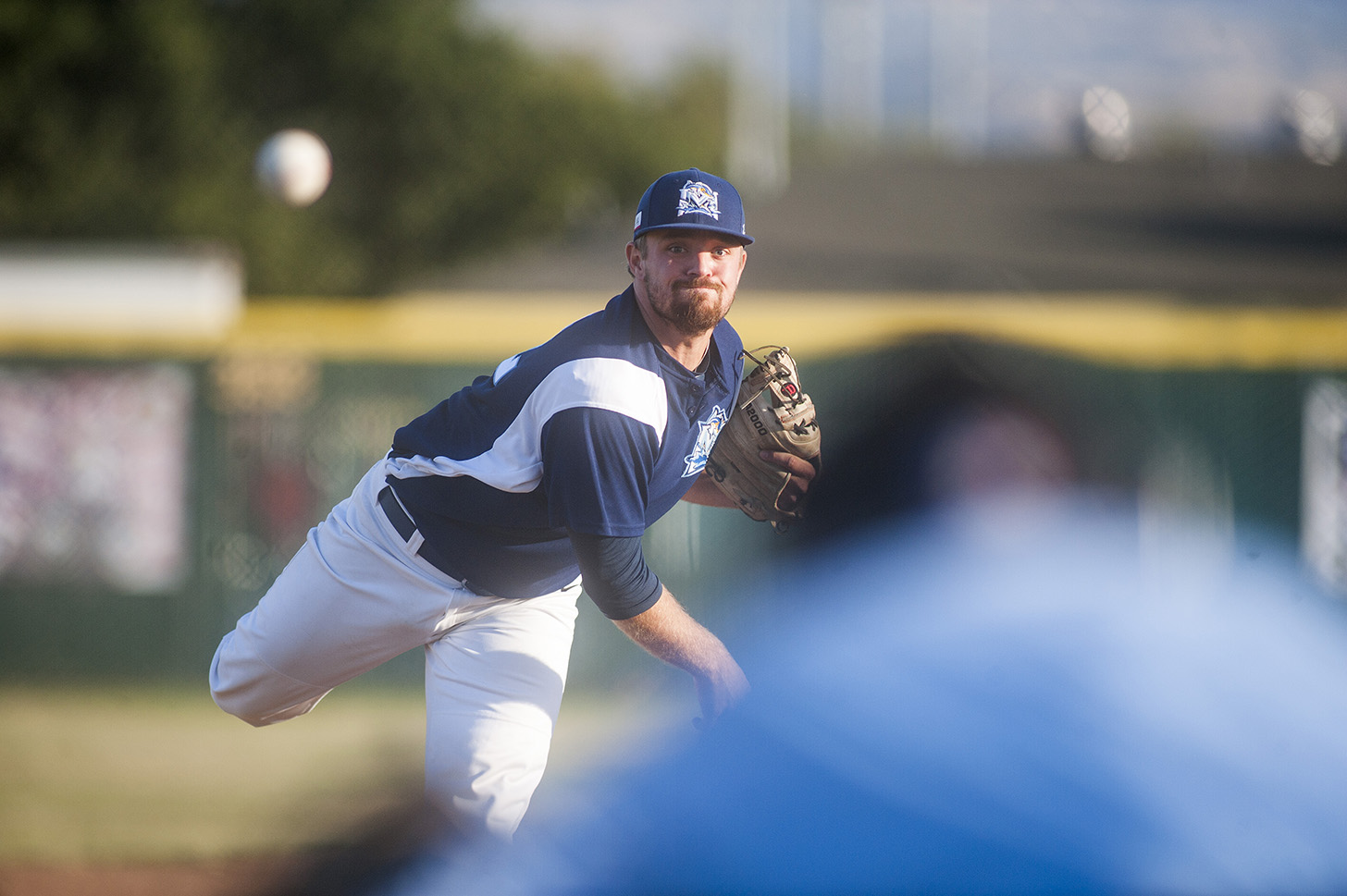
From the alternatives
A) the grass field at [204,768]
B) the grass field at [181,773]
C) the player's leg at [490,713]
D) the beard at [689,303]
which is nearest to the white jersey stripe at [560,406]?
the beard at [689,303]

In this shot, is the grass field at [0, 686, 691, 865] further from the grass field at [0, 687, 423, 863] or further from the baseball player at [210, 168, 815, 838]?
the baseball player at [210, 168, 815, 838]

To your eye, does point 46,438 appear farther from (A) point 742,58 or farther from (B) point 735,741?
(A) point 742,58

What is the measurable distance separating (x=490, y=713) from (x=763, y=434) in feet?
3.42

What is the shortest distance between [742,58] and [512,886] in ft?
77.9

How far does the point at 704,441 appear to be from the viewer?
124 inches

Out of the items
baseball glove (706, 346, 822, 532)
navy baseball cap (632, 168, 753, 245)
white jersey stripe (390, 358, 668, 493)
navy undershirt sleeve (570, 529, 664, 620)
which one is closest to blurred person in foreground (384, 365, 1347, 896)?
navy undershirt sleeve (570, 529, 664, 620)

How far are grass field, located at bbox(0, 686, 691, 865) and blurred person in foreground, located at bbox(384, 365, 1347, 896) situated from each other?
838mm

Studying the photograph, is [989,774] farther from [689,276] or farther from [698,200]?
Result: [698,200]

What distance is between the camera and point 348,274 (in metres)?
20.0

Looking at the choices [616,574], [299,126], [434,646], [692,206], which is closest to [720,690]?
[616,574]

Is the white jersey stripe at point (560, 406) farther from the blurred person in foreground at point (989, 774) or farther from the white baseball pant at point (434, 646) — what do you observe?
the blurred person in foreground at point (989, 774)

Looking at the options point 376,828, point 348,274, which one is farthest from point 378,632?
point 348,274

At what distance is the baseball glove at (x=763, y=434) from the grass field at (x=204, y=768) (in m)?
1.13

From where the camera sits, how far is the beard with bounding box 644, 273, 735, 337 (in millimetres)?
2877
